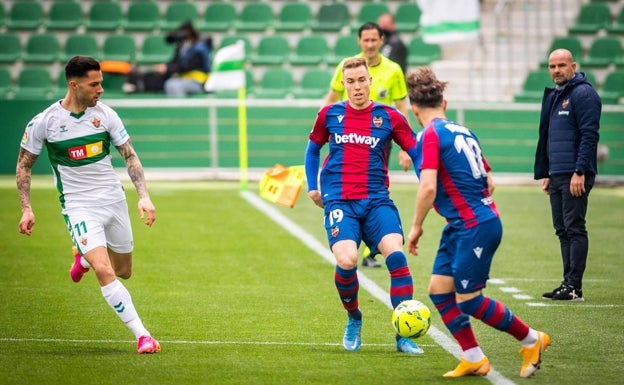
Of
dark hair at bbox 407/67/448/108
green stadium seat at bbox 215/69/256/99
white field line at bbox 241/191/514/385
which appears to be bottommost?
white field line at bbox 241/191/514/385

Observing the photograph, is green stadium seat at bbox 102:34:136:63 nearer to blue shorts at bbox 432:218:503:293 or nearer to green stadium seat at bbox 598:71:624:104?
green stadium seat at bbox 598:71:624:104

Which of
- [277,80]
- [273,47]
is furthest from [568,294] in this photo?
[273,47]

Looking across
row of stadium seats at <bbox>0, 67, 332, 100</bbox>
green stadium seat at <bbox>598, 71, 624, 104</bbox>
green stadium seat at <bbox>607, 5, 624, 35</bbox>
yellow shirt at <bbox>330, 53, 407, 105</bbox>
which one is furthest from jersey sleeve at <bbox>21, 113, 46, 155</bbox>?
green stadium seat at <bbox>607, 5, 624, 35</bbox>

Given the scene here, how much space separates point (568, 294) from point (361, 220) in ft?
9.72

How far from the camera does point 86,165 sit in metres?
8.23

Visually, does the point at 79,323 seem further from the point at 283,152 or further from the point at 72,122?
the point at 283,152

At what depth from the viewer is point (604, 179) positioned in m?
20.2

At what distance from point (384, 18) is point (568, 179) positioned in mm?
10765

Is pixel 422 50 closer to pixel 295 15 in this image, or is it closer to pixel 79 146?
pixel 295 15

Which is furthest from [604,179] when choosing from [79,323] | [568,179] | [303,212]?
[79,323]

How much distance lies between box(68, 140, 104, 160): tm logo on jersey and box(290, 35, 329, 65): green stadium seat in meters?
15.9

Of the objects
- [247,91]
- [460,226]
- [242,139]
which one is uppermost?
[460,226]

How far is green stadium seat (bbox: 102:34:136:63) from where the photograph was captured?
24375 mm

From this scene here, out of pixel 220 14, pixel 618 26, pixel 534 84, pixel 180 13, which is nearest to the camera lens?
pixel 534 84
